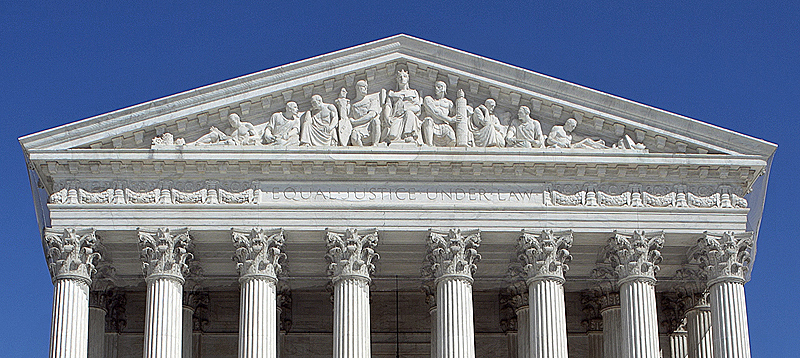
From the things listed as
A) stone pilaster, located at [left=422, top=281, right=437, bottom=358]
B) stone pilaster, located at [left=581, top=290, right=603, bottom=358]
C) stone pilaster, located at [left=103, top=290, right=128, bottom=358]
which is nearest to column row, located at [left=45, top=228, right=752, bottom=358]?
stone pilaster, located at [left=422, top=281, right=437, bottom=358]

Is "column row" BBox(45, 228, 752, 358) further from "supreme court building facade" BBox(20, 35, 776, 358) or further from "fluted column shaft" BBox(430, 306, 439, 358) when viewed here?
"fluted column shaft" BBox(430, 306, 439, 358)

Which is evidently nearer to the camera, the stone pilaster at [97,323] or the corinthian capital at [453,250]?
the corinthian capital at [453,250]

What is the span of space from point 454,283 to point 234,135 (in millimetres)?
7893

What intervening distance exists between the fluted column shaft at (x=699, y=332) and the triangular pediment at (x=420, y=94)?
5899 mm

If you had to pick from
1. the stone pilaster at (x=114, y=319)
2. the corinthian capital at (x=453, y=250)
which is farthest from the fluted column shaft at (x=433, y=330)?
the stone pilaster at (x=114, y=319)

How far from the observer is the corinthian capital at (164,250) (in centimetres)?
4216

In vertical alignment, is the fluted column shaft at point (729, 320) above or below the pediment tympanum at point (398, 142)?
below

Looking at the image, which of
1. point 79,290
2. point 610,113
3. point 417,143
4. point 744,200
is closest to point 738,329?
point 744,200

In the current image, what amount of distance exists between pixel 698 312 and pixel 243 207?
49.4 ft

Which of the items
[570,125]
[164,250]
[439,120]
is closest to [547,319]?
[570,125]

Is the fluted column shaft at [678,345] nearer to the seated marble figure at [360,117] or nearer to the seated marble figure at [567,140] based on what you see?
the seated marble figure at [567,140]

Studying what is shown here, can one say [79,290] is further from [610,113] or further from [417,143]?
[610,113]

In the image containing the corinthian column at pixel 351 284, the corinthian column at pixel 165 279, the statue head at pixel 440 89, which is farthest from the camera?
the statue head at pixel 440 89

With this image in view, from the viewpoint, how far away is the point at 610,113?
4375 centimetres
